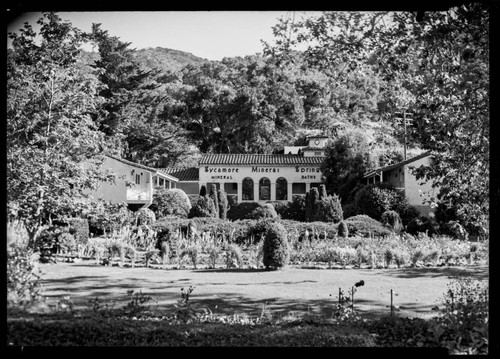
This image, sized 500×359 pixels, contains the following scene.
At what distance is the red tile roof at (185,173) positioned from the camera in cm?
1498

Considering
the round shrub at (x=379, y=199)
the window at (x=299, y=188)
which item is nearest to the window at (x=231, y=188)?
the window at (x=299, y=188)

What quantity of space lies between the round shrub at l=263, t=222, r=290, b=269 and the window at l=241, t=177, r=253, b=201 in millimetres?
3244

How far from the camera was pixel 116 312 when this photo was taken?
722 cm

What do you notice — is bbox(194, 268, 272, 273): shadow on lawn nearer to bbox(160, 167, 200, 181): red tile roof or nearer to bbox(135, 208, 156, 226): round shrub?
bbox(135, 208, 156, 226): round shrub

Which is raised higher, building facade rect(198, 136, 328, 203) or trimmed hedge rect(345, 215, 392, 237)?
building facade rect(198, 136, 328, 203)

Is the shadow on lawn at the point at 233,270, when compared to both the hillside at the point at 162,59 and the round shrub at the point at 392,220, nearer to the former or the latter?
the hillside at the point at 162,59

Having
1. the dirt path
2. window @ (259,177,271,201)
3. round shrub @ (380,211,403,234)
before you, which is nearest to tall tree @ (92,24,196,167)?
window @ (259,177,271,201)

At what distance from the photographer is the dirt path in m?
8.49

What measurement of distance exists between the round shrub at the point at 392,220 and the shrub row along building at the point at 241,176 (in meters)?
1.17

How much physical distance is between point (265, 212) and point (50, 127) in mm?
6939

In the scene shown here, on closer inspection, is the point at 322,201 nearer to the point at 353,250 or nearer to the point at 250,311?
the point at 353,250

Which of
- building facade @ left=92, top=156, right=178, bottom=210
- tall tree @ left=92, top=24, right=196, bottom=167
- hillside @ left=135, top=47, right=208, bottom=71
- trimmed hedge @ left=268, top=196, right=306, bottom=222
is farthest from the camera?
trimmed hedge @ left=268, top=196, right=306, bottom=222
